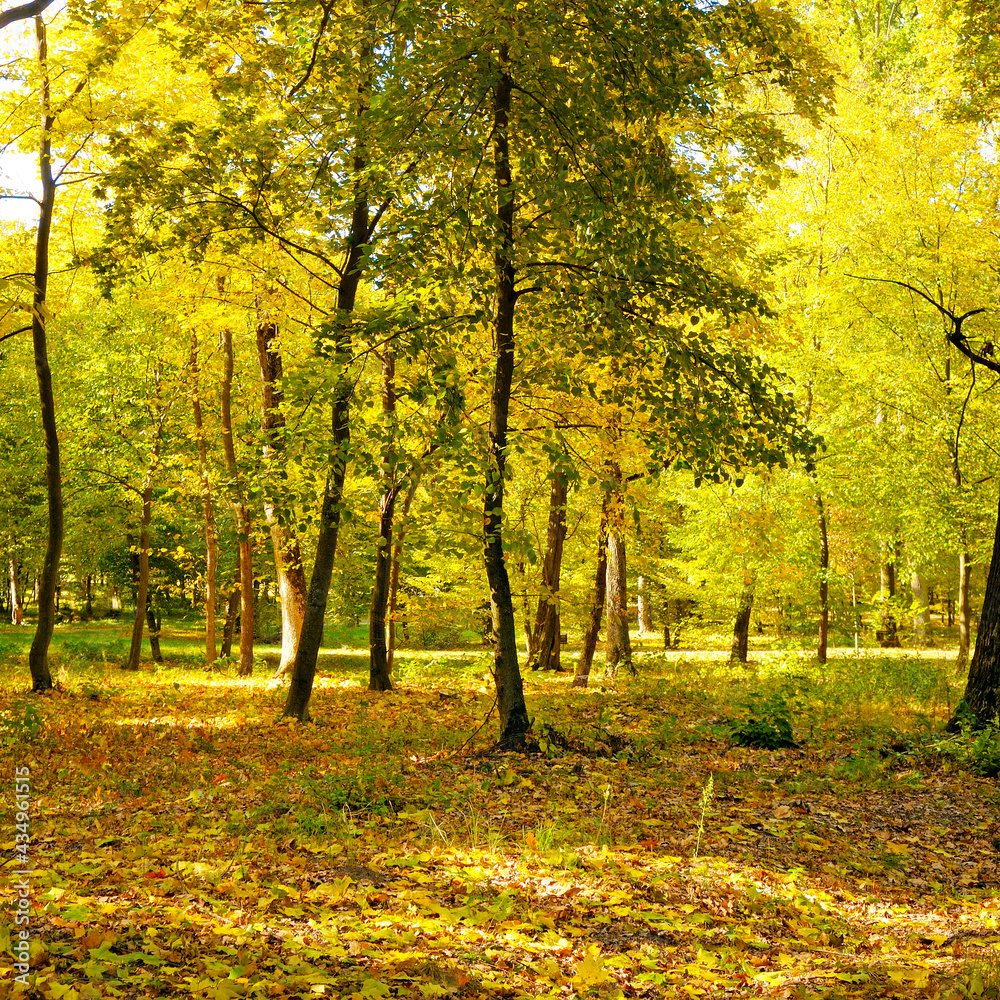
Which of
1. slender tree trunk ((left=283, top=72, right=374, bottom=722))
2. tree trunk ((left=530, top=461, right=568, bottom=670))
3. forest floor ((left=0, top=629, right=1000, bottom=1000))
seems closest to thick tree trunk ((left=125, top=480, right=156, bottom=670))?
forest floor ((left=0, top=629, right=1000, bottom=1000))

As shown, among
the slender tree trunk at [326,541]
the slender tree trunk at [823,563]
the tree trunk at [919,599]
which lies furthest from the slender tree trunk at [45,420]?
the tree trunk at [919,599]

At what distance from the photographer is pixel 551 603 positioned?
14219mm

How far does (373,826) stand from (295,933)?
1999 mm

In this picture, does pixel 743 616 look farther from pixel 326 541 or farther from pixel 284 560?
pixel 326 541

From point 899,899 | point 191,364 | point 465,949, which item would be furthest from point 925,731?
point 191,364

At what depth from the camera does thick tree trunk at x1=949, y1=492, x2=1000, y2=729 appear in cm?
854

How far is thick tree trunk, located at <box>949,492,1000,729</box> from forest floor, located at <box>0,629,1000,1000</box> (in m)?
0.48

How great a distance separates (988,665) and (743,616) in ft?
42.5

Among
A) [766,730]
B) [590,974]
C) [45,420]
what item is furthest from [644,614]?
[590,974]

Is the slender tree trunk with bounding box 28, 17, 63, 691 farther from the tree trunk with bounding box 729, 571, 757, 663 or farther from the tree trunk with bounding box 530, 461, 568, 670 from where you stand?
the tree trunk with bounding box 729, 571, 757, 663

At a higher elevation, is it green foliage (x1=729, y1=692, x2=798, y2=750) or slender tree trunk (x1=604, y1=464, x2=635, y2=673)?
slender tree trunk (x1=604, y1=464, x2=635, y2=673)

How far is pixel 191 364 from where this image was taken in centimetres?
1850

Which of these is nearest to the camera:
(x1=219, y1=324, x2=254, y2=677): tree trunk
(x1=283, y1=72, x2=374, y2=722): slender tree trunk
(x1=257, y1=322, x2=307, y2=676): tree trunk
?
(x1=283, y1=72, x2=374, y2=722): slender tree trunk

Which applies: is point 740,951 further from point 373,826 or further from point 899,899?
point 373,826
